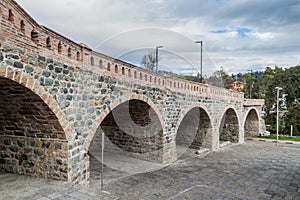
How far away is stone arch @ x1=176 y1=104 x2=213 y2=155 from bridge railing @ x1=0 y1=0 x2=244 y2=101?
14.0 feet

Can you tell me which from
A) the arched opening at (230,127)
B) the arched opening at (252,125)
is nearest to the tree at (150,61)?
the arched opening at (230,127)

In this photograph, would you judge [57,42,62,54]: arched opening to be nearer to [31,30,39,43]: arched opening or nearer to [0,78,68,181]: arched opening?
[31,30,39,43]: arched opening

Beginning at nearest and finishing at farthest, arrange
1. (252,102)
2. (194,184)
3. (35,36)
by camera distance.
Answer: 1. (35,36)
2. (194,184)
3. (252,102)

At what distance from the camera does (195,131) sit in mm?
13273

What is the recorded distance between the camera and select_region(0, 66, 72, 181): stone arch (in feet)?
15.8

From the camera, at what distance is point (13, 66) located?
13.1 feet

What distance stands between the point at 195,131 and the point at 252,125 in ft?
25.9

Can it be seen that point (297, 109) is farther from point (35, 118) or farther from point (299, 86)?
point (35, 118)

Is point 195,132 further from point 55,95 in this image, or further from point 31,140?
Result: point 55,95


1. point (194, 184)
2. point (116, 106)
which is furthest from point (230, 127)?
point (116, 106)

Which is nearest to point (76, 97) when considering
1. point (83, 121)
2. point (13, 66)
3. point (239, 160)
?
point (83, 121)

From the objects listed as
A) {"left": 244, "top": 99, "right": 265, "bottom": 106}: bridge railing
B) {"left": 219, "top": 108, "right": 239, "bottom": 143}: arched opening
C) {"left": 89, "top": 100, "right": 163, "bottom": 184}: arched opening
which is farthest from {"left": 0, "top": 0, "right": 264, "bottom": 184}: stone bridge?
{"left": 244, "top": 99, "right": 265, "bottom": 106}: bridge railing

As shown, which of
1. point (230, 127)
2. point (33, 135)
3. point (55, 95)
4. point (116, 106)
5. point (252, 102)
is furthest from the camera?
point (252, 102)

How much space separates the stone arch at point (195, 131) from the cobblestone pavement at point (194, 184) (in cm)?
206
